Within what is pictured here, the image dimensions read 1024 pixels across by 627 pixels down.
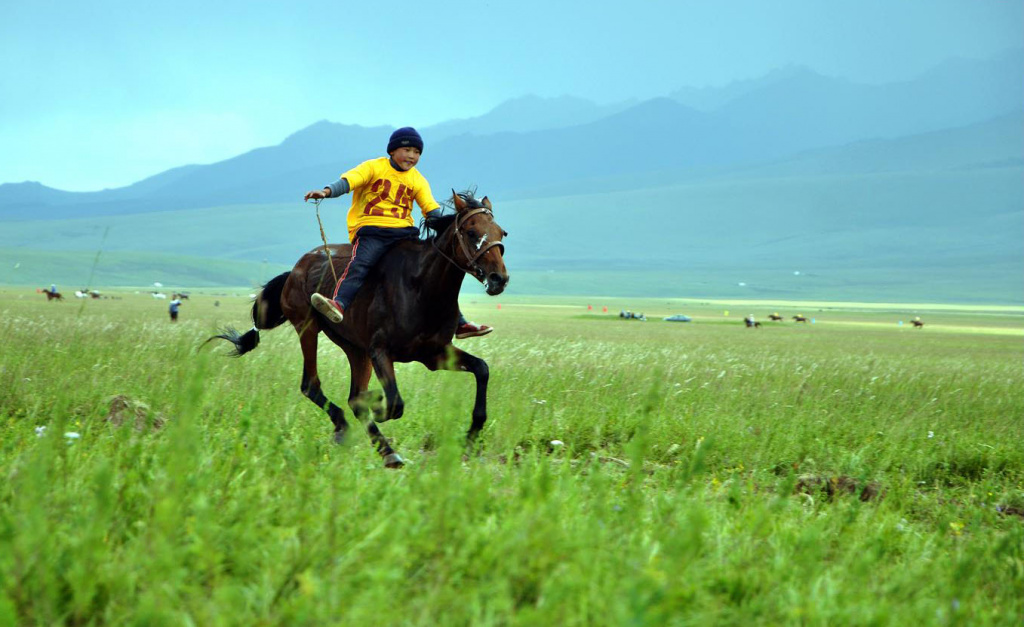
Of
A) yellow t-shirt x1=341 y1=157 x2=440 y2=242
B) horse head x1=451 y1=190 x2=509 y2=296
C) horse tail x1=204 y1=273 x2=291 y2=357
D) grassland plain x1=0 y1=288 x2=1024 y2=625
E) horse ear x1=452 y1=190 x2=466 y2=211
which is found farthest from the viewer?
horse tail x1=204 y1=273 x2=291 y2=357

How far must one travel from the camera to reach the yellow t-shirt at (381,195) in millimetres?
7625

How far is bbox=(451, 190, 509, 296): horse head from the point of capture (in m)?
6.68

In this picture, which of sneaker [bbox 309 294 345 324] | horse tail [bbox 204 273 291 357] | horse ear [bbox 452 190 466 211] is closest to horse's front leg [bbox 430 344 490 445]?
sneaker [bbox 309 294 345 324]

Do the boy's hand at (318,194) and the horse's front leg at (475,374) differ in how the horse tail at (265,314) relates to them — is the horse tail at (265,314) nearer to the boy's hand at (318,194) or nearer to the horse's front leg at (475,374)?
the boy's hand at (318,194)

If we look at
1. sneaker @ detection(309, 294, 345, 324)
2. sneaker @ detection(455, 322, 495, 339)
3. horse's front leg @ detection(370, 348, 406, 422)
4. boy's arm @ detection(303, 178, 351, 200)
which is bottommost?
horse's front leg @ detection(370, 348, 406, 422)

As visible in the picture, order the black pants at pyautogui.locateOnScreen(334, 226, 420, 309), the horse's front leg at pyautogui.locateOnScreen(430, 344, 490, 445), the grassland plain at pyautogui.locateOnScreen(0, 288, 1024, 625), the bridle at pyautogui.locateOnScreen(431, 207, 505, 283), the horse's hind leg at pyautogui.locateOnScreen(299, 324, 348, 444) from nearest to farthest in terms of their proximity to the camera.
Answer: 1. the grassland plain at pyautogui.locateOnScreen(0, 288, 1024, 625)
2. the bridle at pyautogui.locateOnScreen(431, 207, 505, 283)
3. the horse's front leg at pyautogui.locateOnScreen(430, 344, 490, 445)
4. the black pants at pyautogui.locateOnScreen(334, 226, 420, 309)
5. the horse's hind leg at pyautogui.locateOnScreen(299, 324, 348, 444)

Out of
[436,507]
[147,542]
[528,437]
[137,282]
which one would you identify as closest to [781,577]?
[436,507]

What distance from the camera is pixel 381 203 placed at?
7680mm

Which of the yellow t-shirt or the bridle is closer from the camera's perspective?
the bridle

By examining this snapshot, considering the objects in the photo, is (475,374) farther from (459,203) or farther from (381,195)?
(381,195)

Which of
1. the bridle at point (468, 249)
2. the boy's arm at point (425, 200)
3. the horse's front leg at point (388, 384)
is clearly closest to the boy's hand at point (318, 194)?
the boy's arm at point (425, 200)

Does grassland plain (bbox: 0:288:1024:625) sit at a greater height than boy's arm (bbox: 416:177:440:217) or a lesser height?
lesser

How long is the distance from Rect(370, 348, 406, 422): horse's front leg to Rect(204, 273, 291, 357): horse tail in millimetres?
2336

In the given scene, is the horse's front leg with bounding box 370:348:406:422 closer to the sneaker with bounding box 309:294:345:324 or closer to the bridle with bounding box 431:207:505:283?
the sneaker with bounding box 309:294:345:324
